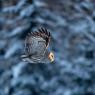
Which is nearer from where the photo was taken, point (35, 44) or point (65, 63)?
point (35, 44)

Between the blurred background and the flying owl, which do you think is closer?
the flying owl

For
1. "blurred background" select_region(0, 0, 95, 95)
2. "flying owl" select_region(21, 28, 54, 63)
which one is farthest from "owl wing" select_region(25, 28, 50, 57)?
"blurred background" select_region(0, 0, 95, 95)

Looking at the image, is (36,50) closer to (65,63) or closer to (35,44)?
(35,44)

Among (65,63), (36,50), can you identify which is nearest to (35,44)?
(36,50)

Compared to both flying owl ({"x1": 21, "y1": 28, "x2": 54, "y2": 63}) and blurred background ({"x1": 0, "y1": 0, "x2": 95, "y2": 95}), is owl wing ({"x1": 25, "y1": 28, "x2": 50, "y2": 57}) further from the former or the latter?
blurred background ({"x1": 0, "y1": 0, "x2": 95, "y2": 95})

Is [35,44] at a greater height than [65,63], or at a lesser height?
greater

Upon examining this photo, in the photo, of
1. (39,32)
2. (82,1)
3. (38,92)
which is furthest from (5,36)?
(39,32)

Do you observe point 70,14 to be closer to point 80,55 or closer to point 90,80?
point 80,55

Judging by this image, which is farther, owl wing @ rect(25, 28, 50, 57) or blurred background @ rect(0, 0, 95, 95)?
blurred background @ rect(0, 0, 95, 95)

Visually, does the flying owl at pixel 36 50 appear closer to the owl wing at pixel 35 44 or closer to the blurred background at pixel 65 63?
the owl wing at pixel 35 44

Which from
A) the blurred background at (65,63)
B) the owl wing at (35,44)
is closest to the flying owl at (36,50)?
the owl wing at (35,44)

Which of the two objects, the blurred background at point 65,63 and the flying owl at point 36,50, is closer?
the flying owl at point 36,50

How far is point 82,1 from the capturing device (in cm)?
308

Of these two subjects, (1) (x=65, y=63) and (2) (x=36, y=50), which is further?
(1) (x=65, y=63)
